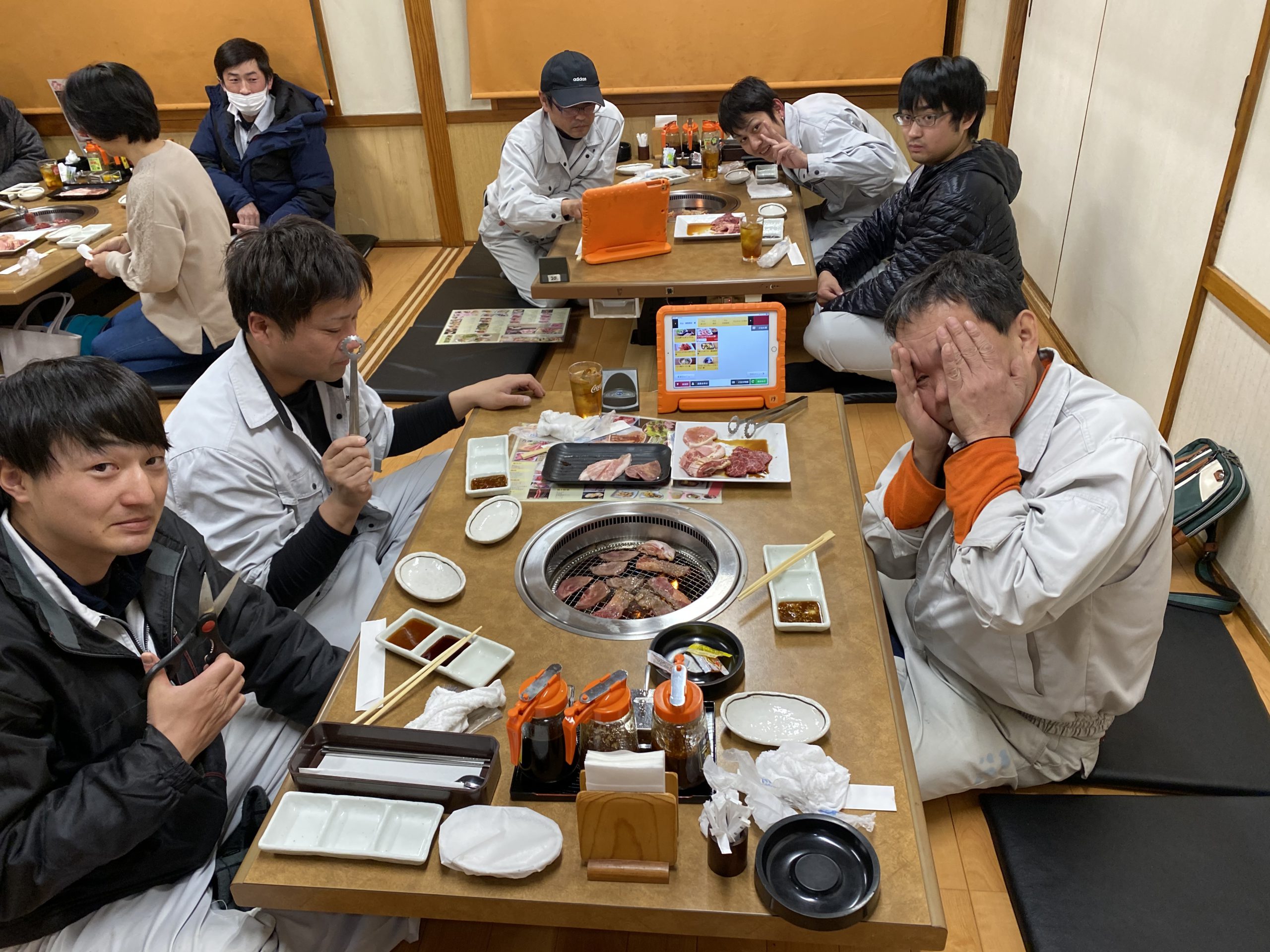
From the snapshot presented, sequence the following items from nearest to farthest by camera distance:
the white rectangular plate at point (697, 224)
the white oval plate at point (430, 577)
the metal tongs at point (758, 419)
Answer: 1. the white oval plate at point (430, 577)
2. the metal tongs at point (758, 419)
3. the white rectangular plate at point (697, 224)

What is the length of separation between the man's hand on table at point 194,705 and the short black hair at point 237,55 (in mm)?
4465

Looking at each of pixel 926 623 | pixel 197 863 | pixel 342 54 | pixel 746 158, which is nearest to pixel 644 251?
pixel 746 158

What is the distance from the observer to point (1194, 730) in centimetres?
225

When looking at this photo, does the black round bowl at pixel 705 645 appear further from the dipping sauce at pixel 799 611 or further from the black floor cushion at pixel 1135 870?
the black floor cushion at pixel 1135 870

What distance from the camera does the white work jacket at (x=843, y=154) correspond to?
4.27 metres

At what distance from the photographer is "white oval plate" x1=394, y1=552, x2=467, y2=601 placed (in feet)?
5.99

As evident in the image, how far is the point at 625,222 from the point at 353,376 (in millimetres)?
1601

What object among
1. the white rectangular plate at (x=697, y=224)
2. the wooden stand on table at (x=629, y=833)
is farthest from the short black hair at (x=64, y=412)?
the white rectangular plate at (x=697, y=224)

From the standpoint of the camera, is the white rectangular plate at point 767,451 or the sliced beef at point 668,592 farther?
the white rectangular plate at point 767,451

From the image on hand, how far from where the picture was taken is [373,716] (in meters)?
1.58

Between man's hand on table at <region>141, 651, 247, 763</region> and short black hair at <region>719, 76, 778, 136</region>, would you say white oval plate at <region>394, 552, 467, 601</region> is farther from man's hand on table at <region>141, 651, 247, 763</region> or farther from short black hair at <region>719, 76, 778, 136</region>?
short black hair at <region>719, 76, 778, 136</region>

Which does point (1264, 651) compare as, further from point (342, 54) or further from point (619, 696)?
point (342, 54)

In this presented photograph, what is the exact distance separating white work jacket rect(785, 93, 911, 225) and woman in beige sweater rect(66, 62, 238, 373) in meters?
2.64

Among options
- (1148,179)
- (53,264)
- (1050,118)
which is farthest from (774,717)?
(1050,118)
